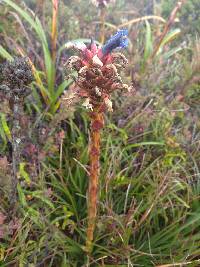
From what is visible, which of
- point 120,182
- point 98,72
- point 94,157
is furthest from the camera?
point 120,182

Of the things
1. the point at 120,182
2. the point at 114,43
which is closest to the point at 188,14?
the point at 120,182

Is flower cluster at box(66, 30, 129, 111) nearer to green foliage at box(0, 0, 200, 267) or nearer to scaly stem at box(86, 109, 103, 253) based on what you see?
scaly stem at box(86, 109, 103, 253)

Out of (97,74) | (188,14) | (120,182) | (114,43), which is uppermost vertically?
(188,14)

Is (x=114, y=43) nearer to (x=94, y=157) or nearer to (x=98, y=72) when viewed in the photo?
(x=98, y=72)

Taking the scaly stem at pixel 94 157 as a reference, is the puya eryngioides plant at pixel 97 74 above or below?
above

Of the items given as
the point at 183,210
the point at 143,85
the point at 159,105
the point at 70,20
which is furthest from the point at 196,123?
the point at 70,20

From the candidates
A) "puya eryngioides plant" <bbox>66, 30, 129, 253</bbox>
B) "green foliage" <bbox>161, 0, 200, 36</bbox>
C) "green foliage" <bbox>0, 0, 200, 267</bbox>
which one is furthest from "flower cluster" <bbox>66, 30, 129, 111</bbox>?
"green foliage" <bbox>161, 0, 200, 36</bbox>

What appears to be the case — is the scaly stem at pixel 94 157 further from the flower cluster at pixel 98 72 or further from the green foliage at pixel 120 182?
the green foliage at pixel 120 182

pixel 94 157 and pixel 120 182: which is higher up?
pixel 94 157

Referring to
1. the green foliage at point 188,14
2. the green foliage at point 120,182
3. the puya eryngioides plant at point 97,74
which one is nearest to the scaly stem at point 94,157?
the puya eryngioides plant at point 97,74
